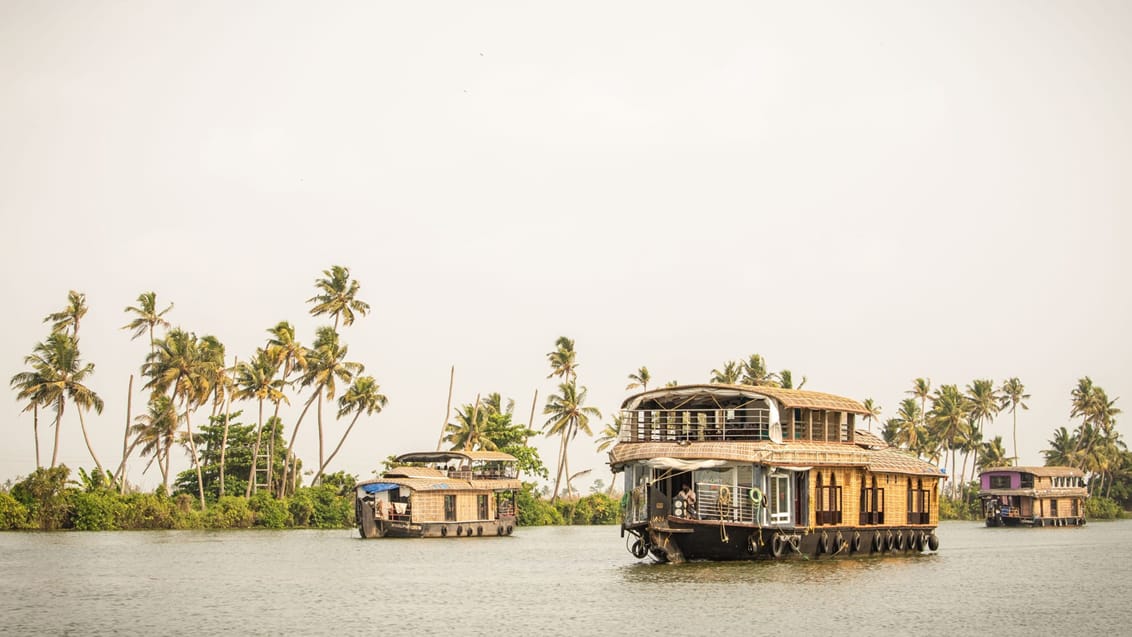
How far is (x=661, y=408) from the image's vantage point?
42.4 meters

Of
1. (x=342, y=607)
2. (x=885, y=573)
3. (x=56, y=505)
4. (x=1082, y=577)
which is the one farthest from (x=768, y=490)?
(x=56, y=505)

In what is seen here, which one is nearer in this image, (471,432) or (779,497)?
(779,497)

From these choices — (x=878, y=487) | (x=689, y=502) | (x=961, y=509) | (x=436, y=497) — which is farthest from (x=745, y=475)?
(x=961, y=509)

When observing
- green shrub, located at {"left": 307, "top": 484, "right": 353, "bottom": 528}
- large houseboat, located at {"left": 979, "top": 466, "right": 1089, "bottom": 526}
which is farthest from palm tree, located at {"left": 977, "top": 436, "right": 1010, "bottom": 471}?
green shrub, located at {"left": 307, "top": 484, "right": 353, "bottom": 528}

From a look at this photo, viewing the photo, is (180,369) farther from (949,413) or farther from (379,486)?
(949,413)

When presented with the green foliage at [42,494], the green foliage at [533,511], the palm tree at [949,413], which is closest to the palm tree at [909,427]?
the palm tree at [949,413]

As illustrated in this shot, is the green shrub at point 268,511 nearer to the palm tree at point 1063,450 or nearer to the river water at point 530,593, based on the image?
the river water at point 530,593

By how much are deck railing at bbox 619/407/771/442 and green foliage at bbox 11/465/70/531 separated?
3408 cm

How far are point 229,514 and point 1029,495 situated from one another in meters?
48.0

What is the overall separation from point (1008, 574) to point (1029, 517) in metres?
42.8

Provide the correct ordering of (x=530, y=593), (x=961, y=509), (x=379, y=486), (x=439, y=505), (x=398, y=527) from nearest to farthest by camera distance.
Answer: (x=530, y=593) → (x=379, y=486) → (x=398, y=527) → (x=439, y=505) → (x=961, y=509)

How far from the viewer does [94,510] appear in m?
65.8

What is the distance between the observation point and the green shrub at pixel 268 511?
72750 mm

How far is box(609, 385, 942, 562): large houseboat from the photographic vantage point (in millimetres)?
39188
